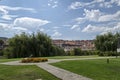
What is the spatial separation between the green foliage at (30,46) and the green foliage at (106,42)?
1682 cm

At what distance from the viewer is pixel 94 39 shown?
76.1m

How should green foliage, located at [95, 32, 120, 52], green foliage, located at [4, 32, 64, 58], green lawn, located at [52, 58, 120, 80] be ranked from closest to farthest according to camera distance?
green lawn, located at [52, 58, 120, 80] → green foliage, located at [4, 32, 64, 58] → green foliage, located at [95, 32, 120, 52]

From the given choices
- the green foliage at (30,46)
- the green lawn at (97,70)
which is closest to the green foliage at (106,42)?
the green foliage at (30,46)

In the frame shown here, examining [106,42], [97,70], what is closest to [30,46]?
[106,42]

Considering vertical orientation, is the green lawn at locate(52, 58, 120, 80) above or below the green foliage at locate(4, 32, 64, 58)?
below

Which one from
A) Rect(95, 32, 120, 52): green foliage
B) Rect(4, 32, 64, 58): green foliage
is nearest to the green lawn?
Rect(4, 32, 64, 58): green foliage

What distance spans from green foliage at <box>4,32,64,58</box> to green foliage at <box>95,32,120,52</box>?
16821 millimetres

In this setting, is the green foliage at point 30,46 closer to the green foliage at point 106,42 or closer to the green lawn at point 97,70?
the green foliage at point 106,42

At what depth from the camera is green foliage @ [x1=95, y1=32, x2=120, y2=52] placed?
6872cm

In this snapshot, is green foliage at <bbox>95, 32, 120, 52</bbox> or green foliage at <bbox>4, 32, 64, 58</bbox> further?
→ green foliage at <bbox>95, 32, 120, 52</bbox>

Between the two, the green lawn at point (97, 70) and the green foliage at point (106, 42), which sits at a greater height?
the green foliage at point (106, 42)

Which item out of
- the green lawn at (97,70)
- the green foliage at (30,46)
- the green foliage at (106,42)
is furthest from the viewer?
the green foliage at (106,42)

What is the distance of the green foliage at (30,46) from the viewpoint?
54.1 m

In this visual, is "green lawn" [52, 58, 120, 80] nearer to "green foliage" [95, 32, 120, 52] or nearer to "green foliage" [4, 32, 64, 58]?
"green foliage" [4, 32, 64, 58]
